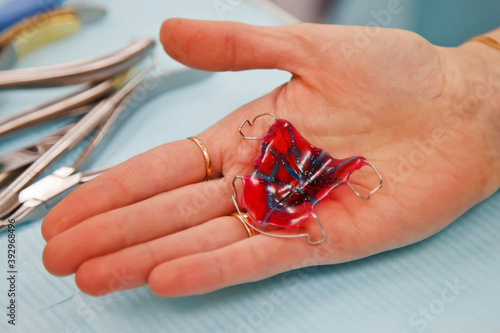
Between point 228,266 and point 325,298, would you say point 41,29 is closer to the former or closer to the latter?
point 228,266

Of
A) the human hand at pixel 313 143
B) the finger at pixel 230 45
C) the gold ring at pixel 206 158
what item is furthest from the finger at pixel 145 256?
the finger at pixel 230 45

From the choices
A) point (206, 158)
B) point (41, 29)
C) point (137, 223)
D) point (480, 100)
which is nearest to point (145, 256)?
point (137, 223)

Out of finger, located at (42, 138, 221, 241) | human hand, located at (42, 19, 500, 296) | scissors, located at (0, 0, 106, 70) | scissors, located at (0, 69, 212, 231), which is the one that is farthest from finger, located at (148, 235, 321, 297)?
scissors, located at (0, 0, 106, 70)

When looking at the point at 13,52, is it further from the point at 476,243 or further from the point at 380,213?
the point at 476,243

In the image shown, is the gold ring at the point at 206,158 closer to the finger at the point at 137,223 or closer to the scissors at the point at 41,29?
the finger at the point at 137,223

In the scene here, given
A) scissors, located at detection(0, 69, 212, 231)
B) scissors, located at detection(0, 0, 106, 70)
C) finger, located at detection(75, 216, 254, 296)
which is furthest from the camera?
scissors, located at detection(0, 0, 106, 70)

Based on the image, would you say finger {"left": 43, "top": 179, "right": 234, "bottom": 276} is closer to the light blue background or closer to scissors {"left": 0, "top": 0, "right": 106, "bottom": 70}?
the light blue background
